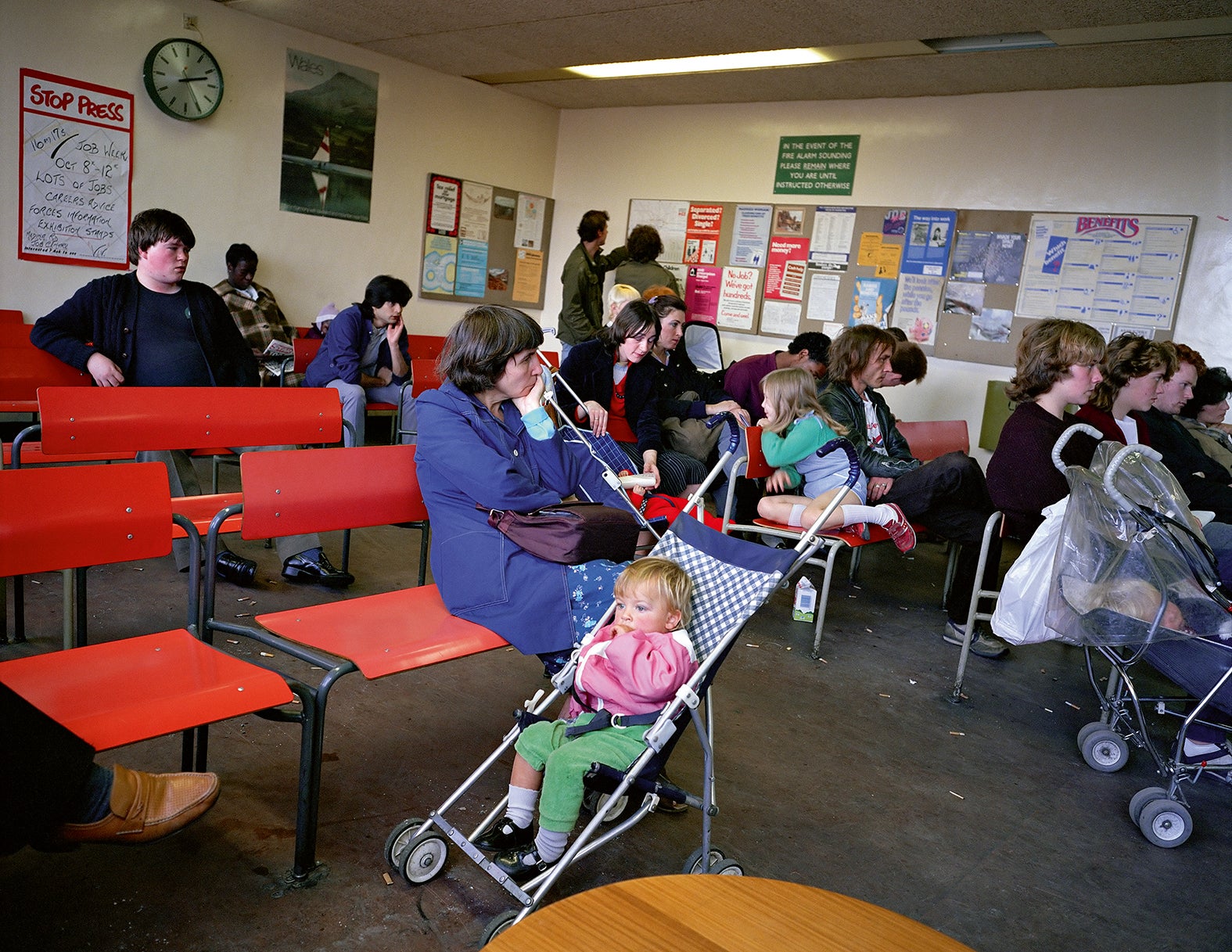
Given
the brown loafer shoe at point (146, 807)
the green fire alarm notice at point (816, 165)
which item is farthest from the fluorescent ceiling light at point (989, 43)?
the brown loafer shoe at point (146, 807)

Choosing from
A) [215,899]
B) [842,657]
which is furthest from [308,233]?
[215,899]

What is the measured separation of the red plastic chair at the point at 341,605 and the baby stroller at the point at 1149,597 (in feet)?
6.16

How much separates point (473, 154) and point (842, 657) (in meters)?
5.97

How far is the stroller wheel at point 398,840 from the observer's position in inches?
88.0

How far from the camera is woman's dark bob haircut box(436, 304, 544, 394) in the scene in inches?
109

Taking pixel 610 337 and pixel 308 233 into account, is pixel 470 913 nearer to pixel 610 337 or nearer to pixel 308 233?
pixel 610 337

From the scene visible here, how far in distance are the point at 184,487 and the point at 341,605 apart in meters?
1.78

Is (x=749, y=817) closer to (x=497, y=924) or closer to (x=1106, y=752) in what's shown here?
(x=497, y=924)

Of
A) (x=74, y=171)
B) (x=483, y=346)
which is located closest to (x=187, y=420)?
(x=483, y=346)

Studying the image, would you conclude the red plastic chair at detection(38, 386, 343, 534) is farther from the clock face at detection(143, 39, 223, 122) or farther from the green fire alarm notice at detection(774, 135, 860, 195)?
the green fire alarm notice at detection(774, 135, 860, 195)

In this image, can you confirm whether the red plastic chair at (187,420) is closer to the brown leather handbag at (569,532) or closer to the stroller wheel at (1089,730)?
the brown leather handbag at (569,532)

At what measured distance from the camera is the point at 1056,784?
127 inches

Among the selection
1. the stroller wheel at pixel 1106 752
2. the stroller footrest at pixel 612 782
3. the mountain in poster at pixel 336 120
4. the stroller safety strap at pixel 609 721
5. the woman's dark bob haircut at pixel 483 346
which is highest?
the mountain in poster at pixel 336 120

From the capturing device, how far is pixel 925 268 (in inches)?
281
